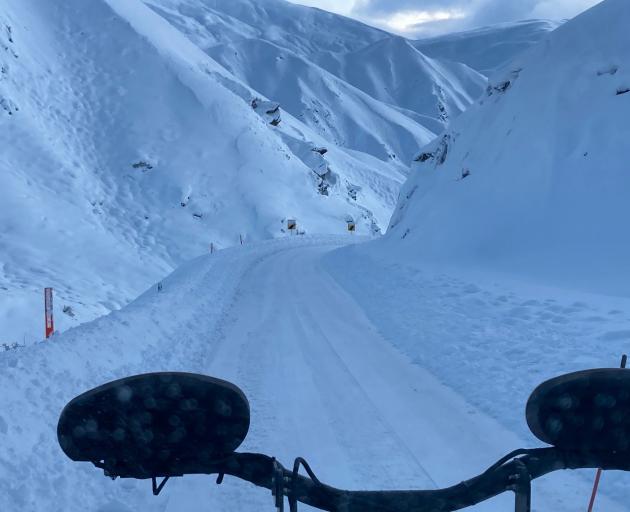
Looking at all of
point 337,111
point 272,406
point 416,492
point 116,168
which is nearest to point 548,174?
point 272,406

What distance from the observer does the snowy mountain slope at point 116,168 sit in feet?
90.3

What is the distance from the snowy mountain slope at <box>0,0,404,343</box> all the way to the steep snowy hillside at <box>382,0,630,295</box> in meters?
13.8

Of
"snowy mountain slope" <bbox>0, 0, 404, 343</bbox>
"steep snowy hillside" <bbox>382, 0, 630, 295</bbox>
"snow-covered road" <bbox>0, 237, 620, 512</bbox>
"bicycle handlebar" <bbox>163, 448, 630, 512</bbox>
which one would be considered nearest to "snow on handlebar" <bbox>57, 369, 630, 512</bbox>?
"bicycle handlebar" <bbox>163, 448, 630, 512</bbox>

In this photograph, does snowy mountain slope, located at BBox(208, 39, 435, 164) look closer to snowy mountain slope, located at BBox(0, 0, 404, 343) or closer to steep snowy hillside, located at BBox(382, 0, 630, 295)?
snowy mountain slope, located at BBox(0, 0, 404, 343)

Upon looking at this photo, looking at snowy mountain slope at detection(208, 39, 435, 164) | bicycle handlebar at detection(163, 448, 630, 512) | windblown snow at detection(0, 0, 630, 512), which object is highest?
snowy mountain slope at detection(208, 39, 435, 164)

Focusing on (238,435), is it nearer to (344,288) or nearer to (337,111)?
(344,288)

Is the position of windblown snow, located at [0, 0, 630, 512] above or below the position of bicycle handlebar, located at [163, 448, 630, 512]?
above

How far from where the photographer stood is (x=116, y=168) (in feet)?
144

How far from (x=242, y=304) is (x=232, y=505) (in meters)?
8.64

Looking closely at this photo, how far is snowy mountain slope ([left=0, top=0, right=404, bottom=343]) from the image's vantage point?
27516 mm

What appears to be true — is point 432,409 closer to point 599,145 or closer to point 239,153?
point 599,145

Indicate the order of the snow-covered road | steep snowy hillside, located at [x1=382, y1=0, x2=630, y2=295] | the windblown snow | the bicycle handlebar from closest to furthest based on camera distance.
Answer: the bicycle handlebar, the snow-covered road, the windblown snow, steep snowy hillside, located at [x1=382, y1=0, x2=630, y2=295]

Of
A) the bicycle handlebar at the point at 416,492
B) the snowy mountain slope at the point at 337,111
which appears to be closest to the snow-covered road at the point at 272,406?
the bicycle handlebar at the point at 416,492

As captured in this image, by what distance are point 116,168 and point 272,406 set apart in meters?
41.2
